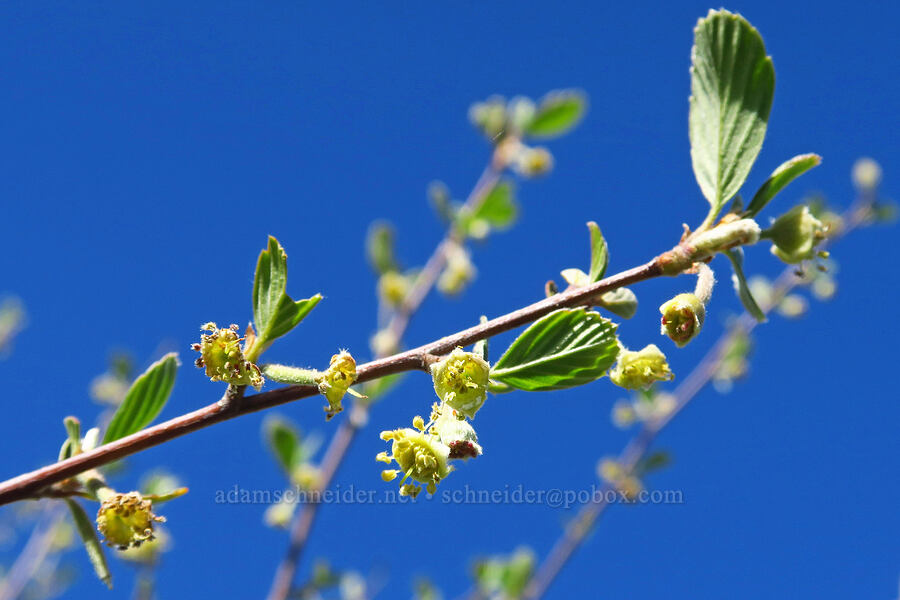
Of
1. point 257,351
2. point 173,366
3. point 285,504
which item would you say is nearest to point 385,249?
point 285,504

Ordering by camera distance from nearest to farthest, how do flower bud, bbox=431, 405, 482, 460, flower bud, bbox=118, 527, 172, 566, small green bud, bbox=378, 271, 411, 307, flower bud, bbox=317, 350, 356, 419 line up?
flower bud, bbox=317, 350, 356, 419, flower bud, bbox=431, 405, 482, 460, flower bud, bbox=118, 527, 172, 566, small green bud, bbox=378, 271, 411, 307

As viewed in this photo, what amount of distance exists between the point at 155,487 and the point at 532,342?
1669mm

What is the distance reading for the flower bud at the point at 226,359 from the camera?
0.99 m

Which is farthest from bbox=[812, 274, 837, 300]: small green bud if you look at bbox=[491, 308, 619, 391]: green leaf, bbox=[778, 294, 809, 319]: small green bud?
bbox=[491, 308, 619, 391]: green leaf

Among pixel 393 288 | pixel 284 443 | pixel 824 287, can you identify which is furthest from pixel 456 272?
pixel 824 287

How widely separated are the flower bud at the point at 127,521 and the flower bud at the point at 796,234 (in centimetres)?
108

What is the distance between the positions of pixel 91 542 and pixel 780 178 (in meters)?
1.21

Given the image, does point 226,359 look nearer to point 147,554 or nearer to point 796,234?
point 796,234

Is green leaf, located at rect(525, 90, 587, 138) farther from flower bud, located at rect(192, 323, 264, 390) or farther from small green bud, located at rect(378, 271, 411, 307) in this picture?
flower bud, located at rect(192, 323, 264, 390)

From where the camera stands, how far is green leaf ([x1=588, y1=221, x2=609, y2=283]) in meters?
1.13

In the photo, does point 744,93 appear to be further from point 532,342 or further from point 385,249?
point 385,249

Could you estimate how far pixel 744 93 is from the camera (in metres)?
1.23

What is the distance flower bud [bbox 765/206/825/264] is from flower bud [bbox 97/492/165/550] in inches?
42.4

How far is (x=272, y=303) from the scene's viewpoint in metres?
1.05
